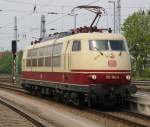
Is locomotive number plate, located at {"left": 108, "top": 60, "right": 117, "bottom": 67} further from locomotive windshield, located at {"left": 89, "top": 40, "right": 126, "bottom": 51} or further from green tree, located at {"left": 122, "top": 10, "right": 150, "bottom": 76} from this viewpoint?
green tree, located at {"left": 122, "top": 10, "right": 150, "bottom": 76}

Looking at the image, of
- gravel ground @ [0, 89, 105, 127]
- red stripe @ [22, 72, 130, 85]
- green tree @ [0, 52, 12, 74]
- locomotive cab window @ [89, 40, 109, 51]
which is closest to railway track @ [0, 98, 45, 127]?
gravel ground @ [0, 89, 105, 127]

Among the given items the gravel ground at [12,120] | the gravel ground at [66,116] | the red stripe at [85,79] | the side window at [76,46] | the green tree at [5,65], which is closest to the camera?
the gravel ground at [12,120]

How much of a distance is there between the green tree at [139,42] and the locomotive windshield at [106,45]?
5764 cm

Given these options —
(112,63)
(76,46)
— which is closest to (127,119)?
(112,63)

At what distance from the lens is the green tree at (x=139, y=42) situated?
8081 centimetres

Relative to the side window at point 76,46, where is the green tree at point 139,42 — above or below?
above

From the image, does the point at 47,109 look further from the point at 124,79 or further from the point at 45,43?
the point at 45,43

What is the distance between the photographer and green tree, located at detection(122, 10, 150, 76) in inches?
3182

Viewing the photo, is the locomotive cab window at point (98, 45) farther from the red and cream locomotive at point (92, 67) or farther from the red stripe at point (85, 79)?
the red stripe at point (85, 79)

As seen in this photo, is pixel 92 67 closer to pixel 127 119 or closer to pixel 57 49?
pixel 127 119

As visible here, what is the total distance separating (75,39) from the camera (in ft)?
72.3

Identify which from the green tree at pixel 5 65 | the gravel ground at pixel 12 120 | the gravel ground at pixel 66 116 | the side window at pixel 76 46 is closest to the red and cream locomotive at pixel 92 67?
the side window at pixel 76 46

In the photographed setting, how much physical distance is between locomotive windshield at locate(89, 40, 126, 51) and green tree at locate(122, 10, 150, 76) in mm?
57638

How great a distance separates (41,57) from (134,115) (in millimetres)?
9978
